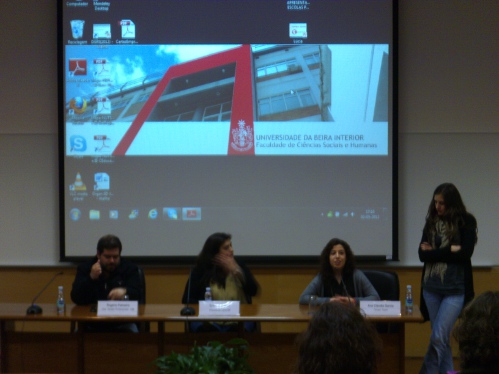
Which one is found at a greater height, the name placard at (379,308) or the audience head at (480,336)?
the audience head at (480,336)

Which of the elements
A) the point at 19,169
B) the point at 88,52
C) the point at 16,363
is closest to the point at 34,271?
the point at 19,169

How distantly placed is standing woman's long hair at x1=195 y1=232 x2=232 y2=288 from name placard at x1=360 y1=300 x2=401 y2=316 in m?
1.01

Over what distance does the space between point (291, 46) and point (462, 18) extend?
1.40 metres

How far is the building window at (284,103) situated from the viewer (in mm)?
5590

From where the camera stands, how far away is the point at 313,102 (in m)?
5.59

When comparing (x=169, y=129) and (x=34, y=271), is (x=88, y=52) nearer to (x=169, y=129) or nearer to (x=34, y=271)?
(x=169, y=129)

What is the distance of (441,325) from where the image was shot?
459cm

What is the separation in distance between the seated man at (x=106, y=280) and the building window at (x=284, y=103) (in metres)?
1.70

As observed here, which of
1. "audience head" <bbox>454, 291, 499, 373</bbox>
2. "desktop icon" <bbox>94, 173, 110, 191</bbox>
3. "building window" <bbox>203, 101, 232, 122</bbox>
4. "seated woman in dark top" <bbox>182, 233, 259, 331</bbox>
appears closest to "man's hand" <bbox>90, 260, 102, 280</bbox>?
"seated woman in dark top" <bbox>182, 233, 259, 331</bbox>

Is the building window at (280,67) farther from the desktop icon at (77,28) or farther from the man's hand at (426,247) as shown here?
the man's hand at (426,247)

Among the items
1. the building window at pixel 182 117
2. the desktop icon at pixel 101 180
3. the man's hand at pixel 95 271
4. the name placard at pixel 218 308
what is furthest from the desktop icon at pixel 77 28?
the name placard at pixel 218 308

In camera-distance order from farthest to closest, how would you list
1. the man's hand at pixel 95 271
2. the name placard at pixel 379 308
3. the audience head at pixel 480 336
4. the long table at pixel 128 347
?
the man's hand at pixel 95 271 → the long table at pixel 128 347 → the name placard at pixel 379 308 → the audience head at pixel 480 336

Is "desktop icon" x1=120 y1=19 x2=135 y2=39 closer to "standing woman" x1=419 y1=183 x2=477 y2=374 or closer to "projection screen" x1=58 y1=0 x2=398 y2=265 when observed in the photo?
"projection screen" x1=58 y1=0 x2=398 y2=265

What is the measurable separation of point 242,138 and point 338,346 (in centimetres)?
394
